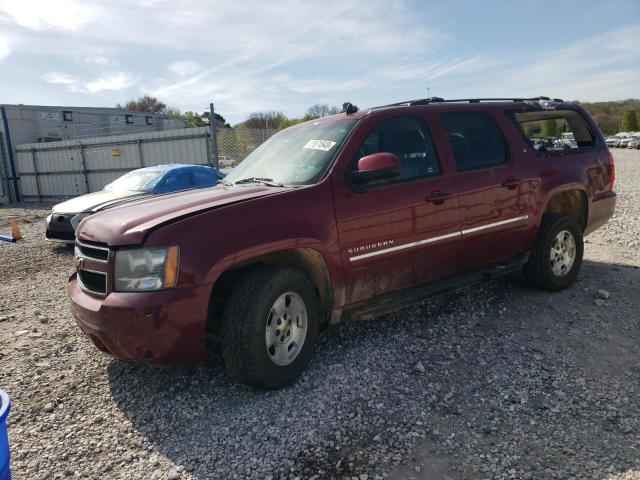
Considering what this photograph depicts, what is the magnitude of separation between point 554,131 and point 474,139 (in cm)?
209

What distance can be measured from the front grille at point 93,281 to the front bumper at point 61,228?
5741 millimetres

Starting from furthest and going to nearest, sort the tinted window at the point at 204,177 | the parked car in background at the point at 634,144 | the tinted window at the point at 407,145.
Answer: the parked car in background at the point at 634,144, the tinted window at the point at 204,177, the tinted window at the point at 407,145

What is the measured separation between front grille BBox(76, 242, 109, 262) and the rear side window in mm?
3973

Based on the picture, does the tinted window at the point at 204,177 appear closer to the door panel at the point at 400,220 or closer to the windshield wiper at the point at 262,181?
the windshield wiper at the point at 262,181

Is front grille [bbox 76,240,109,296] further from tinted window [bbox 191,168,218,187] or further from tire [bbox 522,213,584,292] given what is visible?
tinted window [bbox 191,168,218,187]

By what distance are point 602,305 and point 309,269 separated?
307 centimetres

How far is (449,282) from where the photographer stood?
4160 mm

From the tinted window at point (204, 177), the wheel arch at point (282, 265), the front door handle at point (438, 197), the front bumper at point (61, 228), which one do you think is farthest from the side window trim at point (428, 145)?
the front bumper at point (61, 228)

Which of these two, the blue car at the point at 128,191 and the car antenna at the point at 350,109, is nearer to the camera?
the car antenna at the point at 350,109

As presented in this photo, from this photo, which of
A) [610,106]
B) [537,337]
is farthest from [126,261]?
[610,106]

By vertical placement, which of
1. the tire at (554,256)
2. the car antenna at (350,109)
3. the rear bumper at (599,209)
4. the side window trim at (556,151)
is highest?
the car antenna at (350,109)

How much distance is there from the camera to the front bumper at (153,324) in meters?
2.81

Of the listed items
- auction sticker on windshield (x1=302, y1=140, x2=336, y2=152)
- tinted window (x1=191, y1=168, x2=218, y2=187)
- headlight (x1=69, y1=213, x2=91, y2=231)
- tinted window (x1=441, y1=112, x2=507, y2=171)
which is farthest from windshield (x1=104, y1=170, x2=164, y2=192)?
tinted window (x1=441, y1=112, x2=507, y2=171)

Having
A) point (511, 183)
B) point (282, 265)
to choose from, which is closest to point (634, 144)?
point (511, 183)
